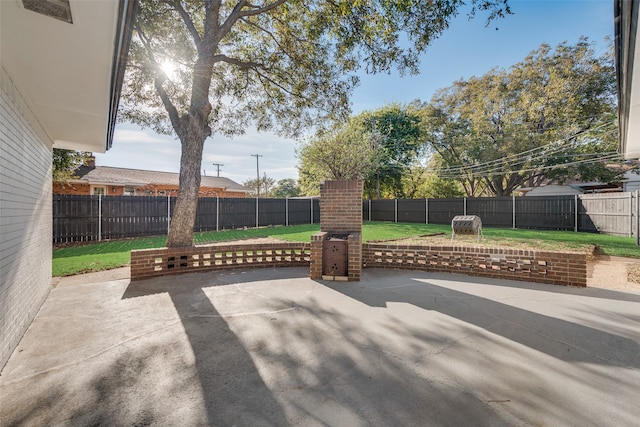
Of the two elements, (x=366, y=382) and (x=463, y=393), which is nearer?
(x=463, y=393)

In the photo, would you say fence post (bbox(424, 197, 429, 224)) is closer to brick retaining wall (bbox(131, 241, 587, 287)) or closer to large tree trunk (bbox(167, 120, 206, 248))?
brick retaining wall (bbox(131, 241, 587, 287))

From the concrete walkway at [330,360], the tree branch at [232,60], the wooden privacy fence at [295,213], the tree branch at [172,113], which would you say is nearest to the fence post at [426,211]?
the wooden privacy fence at [295,213]

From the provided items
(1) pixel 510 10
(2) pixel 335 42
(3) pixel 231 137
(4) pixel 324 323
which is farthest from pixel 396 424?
(3) pixel 231 137

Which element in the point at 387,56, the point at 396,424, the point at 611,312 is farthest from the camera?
the point at 387,56

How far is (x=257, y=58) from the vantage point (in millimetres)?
7941

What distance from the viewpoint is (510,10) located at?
5.18 metres

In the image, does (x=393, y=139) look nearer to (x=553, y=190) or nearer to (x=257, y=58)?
(x=553, y=190)

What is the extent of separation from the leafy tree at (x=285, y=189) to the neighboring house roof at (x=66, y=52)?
47896mm

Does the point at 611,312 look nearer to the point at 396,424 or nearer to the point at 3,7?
the point at 396,424

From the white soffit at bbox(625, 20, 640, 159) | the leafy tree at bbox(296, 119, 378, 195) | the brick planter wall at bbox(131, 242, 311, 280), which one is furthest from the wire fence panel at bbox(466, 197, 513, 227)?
the brick planter wall at bbox(131, 242, 311, 280)

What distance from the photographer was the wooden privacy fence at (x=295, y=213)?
10.1 meters

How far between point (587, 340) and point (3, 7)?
16.8 feet

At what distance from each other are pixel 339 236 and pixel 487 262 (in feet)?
8.79

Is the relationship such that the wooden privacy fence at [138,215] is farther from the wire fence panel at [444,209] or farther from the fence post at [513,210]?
the fence post at [513,210]
